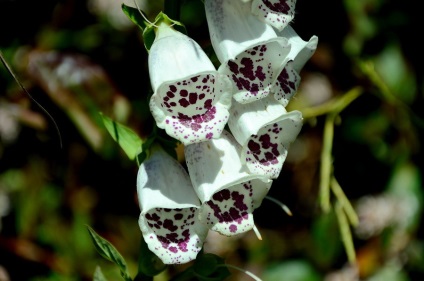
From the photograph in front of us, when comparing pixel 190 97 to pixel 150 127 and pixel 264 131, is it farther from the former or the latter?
pixel 150 127

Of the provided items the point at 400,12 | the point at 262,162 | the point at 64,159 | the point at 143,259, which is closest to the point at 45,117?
the point at 64,159

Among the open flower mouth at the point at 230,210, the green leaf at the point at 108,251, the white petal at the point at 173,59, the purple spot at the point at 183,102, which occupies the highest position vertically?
the white petal at the point at 173,59

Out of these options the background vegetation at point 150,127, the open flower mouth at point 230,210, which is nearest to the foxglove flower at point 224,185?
the open flower mouth at point 230,210

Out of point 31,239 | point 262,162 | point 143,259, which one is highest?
point 262,162

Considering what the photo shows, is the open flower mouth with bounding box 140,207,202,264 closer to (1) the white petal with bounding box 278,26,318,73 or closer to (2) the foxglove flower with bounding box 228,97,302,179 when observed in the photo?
(2) the foxglove flower with bounding box 228,97,302,179

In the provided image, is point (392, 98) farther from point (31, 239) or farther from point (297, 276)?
point (31, 239)

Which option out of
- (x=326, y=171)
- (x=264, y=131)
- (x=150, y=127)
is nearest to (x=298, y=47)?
(x=264, y=131)

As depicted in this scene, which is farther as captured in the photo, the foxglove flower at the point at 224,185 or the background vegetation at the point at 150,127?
the background vegetation at the point at 150,127

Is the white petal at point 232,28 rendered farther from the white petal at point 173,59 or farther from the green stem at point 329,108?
the green stem at point 329,108

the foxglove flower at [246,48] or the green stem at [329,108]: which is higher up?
the foxglove flower at [246,48]
